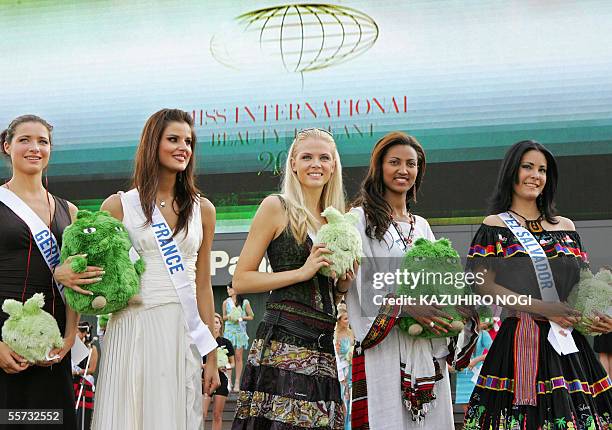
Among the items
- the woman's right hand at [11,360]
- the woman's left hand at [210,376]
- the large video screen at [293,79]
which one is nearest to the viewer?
the woman's right hand at [11,360]

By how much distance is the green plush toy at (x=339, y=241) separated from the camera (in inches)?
133

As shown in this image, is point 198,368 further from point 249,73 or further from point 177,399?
point 249,73

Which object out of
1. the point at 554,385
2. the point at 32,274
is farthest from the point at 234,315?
the point at 554,385

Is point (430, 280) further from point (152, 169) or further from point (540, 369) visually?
point (152, 169)

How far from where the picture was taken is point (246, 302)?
36.1 feet

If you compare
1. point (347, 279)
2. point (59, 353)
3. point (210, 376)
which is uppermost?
point (347, 279)

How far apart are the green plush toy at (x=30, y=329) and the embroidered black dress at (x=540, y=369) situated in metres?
1.77

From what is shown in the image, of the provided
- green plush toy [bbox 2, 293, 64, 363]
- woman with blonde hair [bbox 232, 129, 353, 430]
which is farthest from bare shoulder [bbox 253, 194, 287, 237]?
green plush toy [bbox 2, 293, 64, 363]

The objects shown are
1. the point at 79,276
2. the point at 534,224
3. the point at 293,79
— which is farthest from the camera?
the point at 293,79

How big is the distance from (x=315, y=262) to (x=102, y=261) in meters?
0.83

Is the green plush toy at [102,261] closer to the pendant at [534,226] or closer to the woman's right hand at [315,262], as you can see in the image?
the woman's right hand at [315,262]

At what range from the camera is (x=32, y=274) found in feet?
11.9

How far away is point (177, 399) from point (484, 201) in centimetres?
690

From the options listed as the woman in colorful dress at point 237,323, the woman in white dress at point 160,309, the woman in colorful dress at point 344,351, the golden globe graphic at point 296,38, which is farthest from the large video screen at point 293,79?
the woman in white dress at point 160,309
